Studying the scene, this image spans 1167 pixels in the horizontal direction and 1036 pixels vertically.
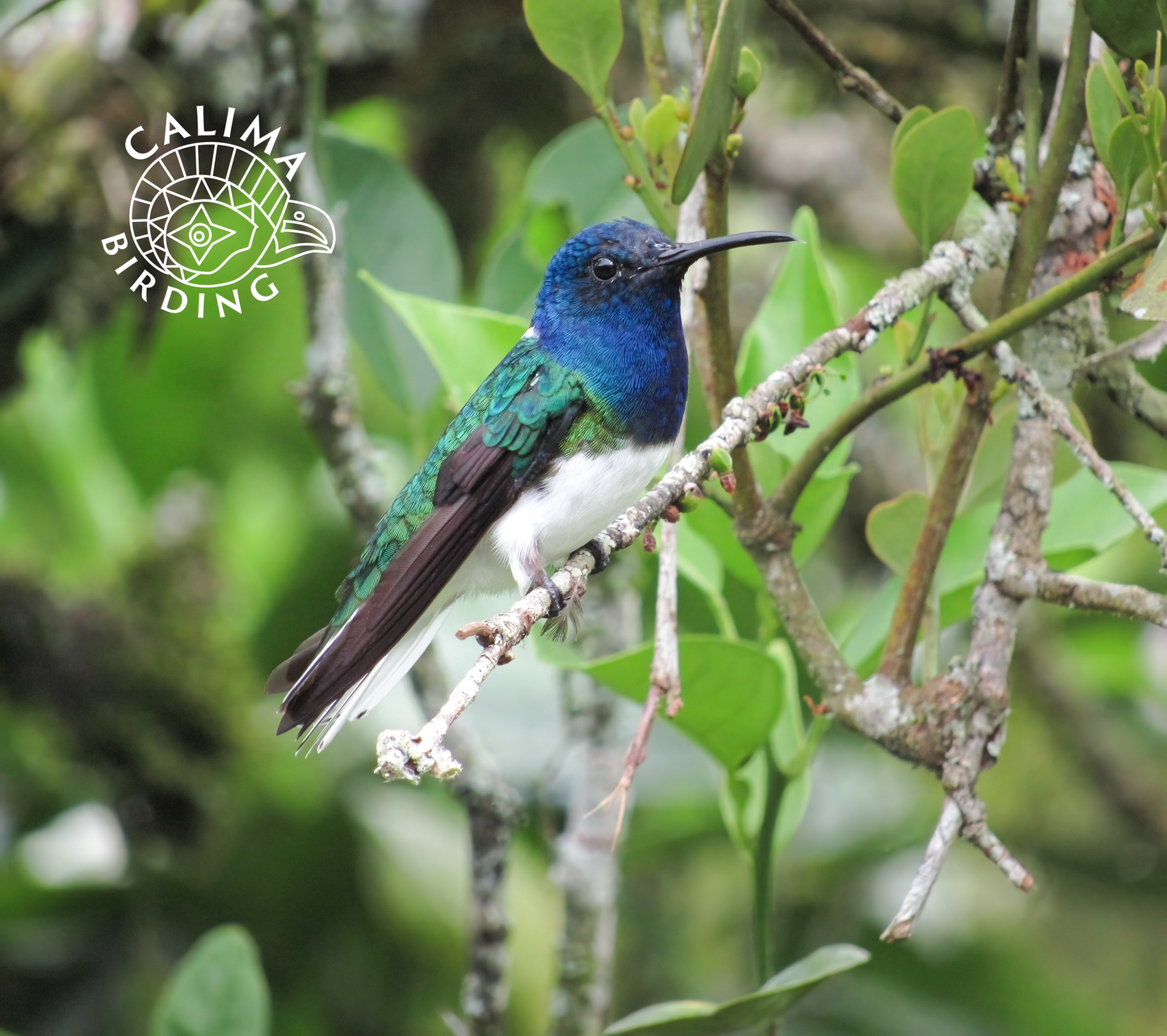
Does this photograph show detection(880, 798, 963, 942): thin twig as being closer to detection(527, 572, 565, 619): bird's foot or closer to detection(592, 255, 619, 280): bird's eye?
detection(527, 572, 565, 619): bird's foot

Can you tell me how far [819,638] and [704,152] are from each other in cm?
67

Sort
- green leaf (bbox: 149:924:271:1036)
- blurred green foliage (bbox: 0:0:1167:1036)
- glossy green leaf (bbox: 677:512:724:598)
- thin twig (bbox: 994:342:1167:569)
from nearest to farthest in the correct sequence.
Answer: thin twig (bbox: 994:342:1167:569), glossy green leaf (bbox: 677:512:724:598), green leaf (bbox: 149:924:271:1036), blurred green foliage (bbox: 0:0:1167:1036)

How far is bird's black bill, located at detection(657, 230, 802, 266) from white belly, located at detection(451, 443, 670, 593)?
31cm

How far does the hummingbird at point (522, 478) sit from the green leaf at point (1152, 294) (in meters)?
0.67

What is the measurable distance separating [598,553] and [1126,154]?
0.82m

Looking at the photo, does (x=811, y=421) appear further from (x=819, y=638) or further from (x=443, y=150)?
(x=443, y=150)

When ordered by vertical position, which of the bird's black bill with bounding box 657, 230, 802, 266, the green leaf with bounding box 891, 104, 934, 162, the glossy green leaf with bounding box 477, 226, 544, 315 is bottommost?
the glossy green leaf with bounding box 477, 226, 544, 315

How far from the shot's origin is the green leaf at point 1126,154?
145 centimetres

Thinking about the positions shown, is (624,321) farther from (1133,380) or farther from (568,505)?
(1133,380)

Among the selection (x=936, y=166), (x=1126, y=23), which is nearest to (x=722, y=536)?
(x=936, y=166)

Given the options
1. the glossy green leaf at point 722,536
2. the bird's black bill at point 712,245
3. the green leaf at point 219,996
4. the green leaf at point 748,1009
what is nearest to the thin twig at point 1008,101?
the bird's black bill at point 712,245

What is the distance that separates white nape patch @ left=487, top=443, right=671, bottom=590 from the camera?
2014 millimetres

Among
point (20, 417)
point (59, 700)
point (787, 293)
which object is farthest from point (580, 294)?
point (20, 417)

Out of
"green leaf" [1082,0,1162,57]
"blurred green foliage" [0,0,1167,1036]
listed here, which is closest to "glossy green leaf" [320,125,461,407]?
"blurred green foliage" [0,0,1167,1036]
